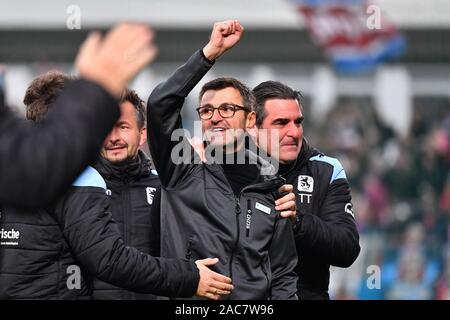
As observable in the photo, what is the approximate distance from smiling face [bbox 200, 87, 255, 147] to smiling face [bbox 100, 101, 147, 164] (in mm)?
494

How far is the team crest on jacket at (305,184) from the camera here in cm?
446

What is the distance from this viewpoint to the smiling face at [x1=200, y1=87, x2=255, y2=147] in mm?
3836

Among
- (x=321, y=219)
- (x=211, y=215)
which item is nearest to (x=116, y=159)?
(x=211, y=215)

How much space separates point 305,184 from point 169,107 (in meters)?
1.01

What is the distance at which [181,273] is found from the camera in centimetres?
360

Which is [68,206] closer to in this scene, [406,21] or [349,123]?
[349,123]

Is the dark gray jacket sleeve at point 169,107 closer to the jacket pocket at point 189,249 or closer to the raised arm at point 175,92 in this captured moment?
the raised arm at point 175,92

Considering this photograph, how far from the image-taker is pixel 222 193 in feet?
12.4

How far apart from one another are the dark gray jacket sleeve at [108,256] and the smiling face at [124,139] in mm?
646

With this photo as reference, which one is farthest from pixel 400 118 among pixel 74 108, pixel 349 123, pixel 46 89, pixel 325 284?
pixel 74 108

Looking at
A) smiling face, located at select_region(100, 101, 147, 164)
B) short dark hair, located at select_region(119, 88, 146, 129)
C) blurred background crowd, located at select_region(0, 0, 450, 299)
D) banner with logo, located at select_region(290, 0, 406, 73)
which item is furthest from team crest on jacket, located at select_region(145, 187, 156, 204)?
banner with logo, located at select_region(290, 0, 406, 73)

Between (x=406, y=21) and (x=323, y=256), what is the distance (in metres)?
13.1

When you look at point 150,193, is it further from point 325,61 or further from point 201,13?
point 201,13

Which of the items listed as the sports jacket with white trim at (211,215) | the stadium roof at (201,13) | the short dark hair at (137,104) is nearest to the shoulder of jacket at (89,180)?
the sports jacket with white trim at (211,215)
